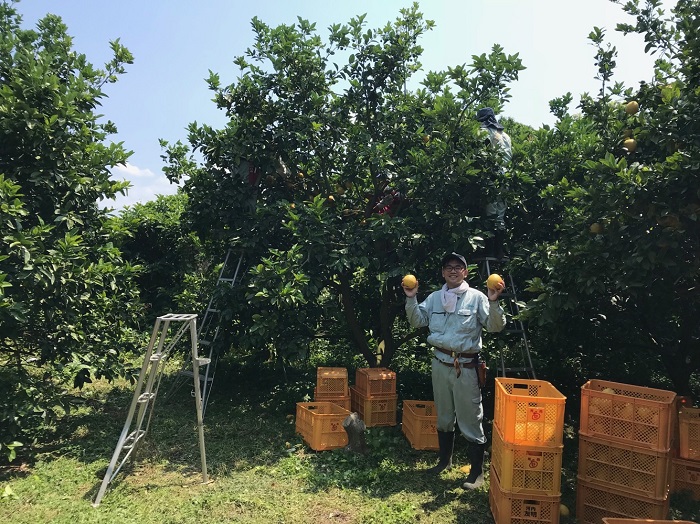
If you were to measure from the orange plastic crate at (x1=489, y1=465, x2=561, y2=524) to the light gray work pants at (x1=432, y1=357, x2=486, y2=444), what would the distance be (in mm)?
820

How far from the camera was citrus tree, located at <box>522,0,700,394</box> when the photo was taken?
3.82 m

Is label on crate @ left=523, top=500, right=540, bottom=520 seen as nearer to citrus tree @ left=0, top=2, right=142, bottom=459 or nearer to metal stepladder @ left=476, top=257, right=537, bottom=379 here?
metal stepladder @ left=476, top=257, right=537, bottom=379

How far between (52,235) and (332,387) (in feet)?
10.7

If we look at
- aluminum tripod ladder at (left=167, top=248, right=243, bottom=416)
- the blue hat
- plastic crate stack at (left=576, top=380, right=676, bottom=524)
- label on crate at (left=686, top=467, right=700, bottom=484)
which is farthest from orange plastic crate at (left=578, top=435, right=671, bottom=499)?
aluminum tripod ladder at (left=167, top=248, right=243, bottom=416)

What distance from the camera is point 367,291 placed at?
722cm

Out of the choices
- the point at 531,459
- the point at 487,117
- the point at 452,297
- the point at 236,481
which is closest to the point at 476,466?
the point at 531,459

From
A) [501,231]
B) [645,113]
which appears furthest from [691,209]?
[501,231]

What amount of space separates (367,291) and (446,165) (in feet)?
8.09

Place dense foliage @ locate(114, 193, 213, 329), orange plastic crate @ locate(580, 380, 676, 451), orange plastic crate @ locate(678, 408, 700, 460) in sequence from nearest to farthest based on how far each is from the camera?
orange plastic crate @ locate(580, 380, 676, 451)
orange plastic crate @ locate(678, 408, 700, 460)
dense foliage @ locate(114, 193, 213, 329)

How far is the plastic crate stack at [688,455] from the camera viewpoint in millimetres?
3889

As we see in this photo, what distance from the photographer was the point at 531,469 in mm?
3295

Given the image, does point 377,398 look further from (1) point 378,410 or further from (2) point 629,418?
(2) point 629,418

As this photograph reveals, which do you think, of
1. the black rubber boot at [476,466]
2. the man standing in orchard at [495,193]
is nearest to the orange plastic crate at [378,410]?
the black rubber boot at [476,466]

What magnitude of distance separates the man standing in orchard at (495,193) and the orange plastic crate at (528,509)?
9.50 ft
